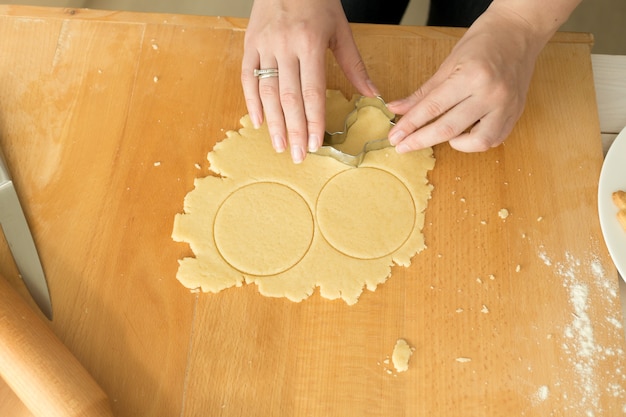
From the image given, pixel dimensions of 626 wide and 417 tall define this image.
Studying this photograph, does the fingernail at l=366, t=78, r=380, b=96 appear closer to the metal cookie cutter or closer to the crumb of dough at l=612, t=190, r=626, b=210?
the metal cookie cutter

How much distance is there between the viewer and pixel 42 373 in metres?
0.76

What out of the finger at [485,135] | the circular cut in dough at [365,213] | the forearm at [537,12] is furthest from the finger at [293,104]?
the forearm at [537,12]

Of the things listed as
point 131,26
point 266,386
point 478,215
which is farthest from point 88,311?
point 478,215

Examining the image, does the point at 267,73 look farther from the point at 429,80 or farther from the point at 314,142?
the point at 429,80

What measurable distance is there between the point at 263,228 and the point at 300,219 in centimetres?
7

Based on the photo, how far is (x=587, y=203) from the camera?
3.10ft

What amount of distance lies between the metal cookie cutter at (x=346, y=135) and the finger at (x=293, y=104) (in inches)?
2.5

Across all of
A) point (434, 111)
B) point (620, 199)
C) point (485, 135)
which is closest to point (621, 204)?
point (620, 199)

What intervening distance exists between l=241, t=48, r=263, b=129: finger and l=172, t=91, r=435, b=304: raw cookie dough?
0.25 ft

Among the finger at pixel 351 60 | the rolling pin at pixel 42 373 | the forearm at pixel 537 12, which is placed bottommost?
the rolling pin at pixel 42 373

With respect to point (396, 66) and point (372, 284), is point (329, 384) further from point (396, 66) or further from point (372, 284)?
point (396, 66)

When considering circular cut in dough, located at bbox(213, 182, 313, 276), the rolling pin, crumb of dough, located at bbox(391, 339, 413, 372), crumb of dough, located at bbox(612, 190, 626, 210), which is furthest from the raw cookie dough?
crumb of dough, located at bbox(612, 190, 626, 210)

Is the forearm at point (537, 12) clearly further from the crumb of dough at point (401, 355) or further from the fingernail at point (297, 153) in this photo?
the crumb of dough at point (401, 355)

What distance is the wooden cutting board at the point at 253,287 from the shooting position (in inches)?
32.7
